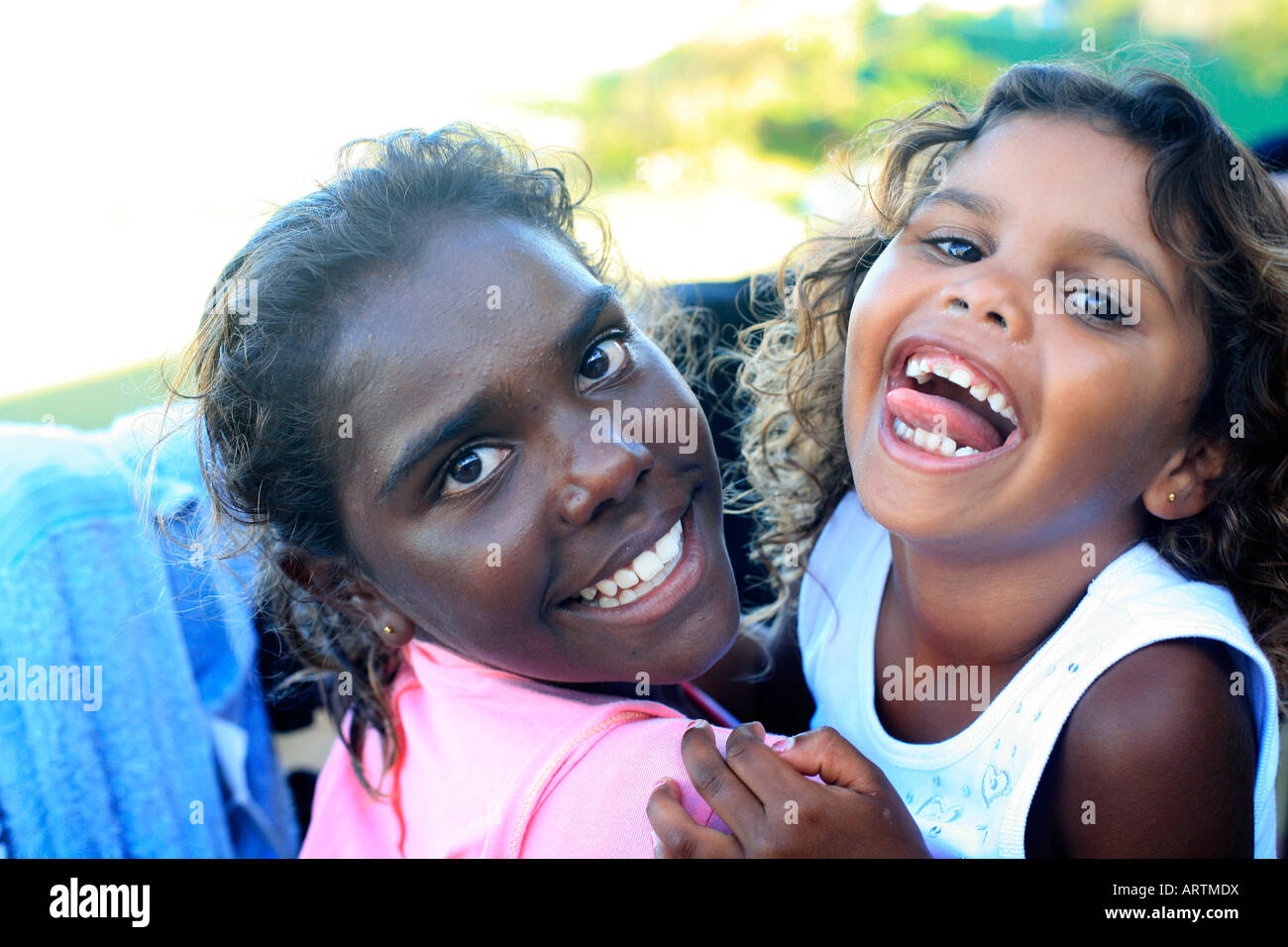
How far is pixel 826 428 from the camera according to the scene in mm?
1549

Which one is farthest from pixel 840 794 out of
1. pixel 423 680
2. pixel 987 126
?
pixel 987 126

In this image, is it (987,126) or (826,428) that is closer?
(987,126)

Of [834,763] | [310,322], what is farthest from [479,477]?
[834,763]

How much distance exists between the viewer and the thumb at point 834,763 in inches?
37.3

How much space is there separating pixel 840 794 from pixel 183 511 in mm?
993

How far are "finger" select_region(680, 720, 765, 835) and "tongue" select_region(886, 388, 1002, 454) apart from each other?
1.43ft

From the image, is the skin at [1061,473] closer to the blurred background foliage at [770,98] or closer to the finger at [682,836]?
the finger at [682,836]

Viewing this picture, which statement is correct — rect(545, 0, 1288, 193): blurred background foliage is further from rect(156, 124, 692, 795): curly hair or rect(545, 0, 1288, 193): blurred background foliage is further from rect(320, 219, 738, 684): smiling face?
rect(320, 219, 738, 684): smiling face

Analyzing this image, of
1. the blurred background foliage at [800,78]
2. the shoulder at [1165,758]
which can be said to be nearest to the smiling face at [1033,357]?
the shoulder at [1165,758]

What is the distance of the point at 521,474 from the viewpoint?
1.02 metres

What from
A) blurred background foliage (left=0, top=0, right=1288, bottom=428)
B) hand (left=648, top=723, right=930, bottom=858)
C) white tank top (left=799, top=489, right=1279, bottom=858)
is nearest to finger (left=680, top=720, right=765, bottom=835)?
hand (left=648, top=723, right=930, bottom=858)

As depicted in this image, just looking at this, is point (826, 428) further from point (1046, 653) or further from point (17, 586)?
point (17, 586)

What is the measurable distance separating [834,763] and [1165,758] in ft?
1.02

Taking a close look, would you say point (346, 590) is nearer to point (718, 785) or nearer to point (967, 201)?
point (718, 785)
